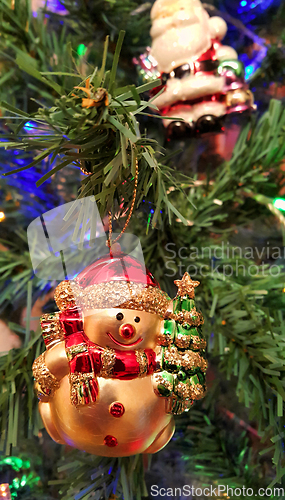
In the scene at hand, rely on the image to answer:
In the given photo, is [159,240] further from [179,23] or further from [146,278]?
[179,23]

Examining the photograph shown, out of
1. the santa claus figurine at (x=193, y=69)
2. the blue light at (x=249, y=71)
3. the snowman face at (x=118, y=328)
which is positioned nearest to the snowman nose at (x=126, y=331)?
the snowman face at (x=118, y=328)

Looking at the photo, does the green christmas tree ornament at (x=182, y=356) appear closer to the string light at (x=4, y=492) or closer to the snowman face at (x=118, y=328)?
the snowman face at (x=118, y=328)

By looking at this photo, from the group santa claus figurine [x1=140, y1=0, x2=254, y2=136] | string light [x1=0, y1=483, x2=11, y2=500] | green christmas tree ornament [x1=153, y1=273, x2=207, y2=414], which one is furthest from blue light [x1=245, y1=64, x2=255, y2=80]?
string light [x1=0, y1=483, x2=11, y2=500]

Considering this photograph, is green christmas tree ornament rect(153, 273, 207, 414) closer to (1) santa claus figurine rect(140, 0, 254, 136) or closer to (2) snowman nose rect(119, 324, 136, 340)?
(2) snowman nose rect(119, 324, 136, 340)

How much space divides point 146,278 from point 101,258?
0.04 metres

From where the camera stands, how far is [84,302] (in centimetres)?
30

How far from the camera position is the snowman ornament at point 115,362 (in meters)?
0.29

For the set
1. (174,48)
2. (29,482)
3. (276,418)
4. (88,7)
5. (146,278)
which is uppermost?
(88,7)

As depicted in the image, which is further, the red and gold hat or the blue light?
the blue light

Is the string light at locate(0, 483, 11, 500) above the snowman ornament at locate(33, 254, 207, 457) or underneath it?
underneath

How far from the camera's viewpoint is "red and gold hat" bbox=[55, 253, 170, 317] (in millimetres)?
298

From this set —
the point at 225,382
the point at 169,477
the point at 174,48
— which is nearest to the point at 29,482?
the point at 169,477

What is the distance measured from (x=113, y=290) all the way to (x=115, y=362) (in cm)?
6

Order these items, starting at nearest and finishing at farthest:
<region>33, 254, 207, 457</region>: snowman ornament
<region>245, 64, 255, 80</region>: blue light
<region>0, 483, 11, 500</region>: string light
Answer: <region>33, 254, 207, 457</region>: snowman ornament < <region>0, 483, 11, 500</region>: string light < <region>245, 64, 255, 80</region>: blue light
